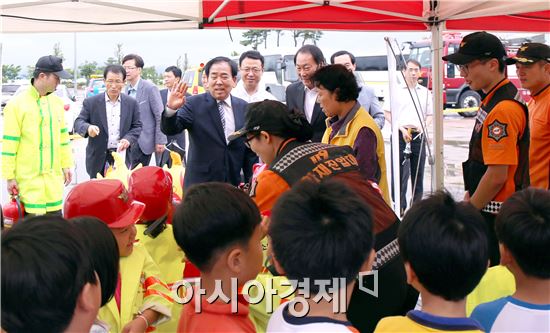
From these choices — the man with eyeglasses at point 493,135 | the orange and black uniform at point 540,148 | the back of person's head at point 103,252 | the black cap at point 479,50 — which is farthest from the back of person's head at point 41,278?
the orange and black uniform at point 540,148

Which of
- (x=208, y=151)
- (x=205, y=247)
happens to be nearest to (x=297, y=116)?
(x=205, y=247)

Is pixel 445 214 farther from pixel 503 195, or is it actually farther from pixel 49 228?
pixel 503 195

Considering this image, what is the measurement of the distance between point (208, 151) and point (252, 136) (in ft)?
4.57

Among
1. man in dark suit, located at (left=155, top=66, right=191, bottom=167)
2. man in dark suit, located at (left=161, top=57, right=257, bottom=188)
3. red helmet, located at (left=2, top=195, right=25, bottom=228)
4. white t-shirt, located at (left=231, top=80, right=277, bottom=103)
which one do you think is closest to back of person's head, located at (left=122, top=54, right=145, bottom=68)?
man in dark suit, located at (left=155, top=66, right=191, bottom=167)

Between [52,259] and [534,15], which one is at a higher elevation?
[534,15]

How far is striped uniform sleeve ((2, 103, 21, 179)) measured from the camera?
4445mm

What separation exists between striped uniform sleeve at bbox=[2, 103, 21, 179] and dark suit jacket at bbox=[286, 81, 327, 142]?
78.2 inches

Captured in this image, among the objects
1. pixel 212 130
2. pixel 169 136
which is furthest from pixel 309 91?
pixel 169 136

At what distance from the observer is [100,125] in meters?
5.91

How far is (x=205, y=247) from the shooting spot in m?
1.65

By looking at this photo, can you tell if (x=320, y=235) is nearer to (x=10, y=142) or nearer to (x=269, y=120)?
(x=269, y=120)

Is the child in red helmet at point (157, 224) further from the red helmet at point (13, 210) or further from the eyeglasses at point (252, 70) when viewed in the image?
the eyeglasses at point (252, 70)

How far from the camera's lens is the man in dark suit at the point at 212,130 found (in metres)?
3.85

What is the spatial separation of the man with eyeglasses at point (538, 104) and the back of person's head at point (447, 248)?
79.9 inches
